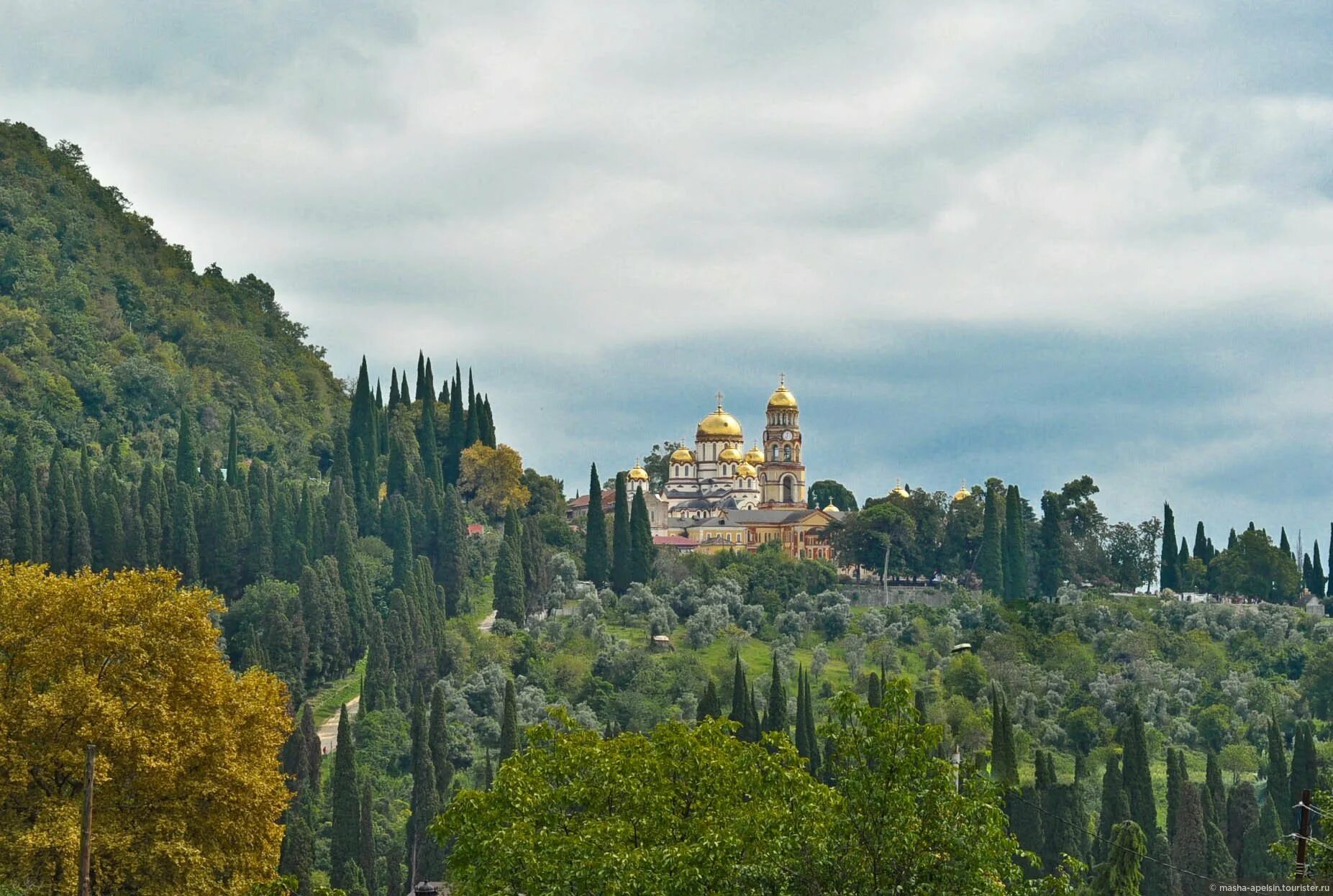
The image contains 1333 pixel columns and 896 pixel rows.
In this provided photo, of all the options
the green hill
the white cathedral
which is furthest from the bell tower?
the green hill

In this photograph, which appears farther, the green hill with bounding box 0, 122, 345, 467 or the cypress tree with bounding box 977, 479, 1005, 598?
the green hill with bounding box 0, 122, 345, 467

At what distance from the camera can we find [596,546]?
100 m

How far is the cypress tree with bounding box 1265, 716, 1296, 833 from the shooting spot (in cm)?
→ 6744

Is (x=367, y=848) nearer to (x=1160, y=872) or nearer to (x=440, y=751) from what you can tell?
(x=440, y=751)

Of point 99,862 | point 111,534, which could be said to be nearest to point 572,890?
point 99,862

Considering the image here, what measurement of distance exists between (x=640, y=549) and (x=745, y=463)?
1290 inches

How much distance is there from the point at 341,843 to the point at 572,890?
89.4ft

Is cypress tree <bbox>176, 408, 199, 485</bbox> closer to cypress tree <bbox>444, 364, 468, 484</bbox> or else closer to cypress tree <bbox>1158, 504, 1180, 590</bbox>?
cypress tree <bbox>444, 364, 468, 484</bbox>

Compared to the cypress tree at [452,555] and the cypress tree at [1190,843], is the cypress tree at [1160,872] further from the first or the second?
the cypress tree at [452,555]

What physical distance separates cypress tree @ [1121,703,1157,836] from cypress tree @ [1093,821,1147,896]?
10219 millimetres

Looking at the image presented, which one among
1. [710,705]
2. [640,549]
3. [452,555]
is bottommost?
[710,705]

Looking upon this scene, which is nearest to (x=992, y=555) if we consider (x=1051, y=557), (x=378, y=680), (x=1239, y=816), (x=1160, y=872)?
(x=1051, y=557)

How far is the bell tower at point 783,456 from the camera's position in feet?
433

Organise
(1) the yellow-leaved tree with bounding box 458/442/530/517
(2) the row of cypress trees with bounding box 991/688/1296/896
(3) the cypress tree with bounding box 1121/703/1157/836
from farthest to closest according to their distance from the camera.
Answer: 1. (1) the yellow-leaved tree with bounding box 458/442/530/517
2. (3) the cypress tree with bounding box 1121/703/1157/836
3. (2) the row of cypress trees with bounding box 991/688/1296/896
